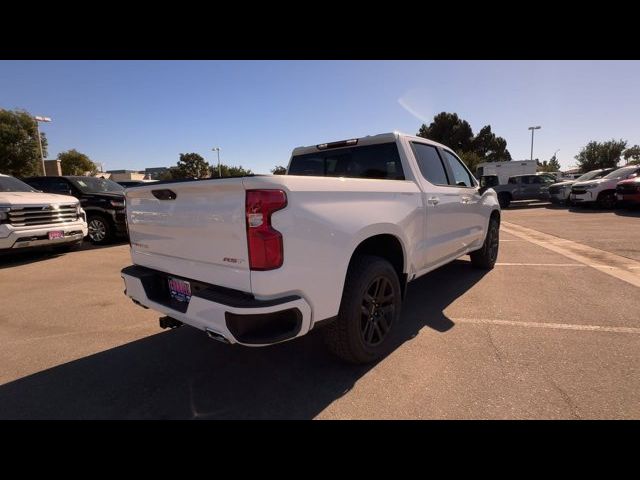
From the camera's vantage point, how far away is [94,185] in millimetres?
9516

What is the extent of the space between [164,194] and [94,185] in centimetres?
887

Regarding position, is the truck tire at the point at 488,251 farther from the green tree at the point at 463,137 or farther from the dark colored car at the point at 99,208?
the green tree at the point at 463,137

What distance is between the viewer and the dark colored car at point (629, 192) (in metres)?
12.9

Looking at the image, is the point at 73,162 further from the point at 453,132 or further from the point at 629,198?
the point at 629,198

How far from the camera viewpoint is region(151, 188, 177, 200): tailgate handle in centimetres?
242

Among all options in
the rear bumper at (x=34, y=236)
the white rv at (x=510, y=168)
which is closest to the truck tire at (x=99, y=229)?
the rear bumper at (x=34, y=236)

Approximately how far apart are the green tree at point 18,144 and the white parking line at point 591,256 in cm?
4120

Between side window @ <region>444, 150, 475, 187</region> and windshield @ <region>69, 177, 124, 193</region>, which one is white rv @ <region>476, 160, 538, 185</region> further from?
windshield @ <region>69, 177, 124, 193</region>

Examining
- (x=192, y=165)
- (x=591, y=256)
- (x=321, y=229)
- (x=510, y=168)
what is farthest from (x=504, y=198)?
(x=192, y=165)
